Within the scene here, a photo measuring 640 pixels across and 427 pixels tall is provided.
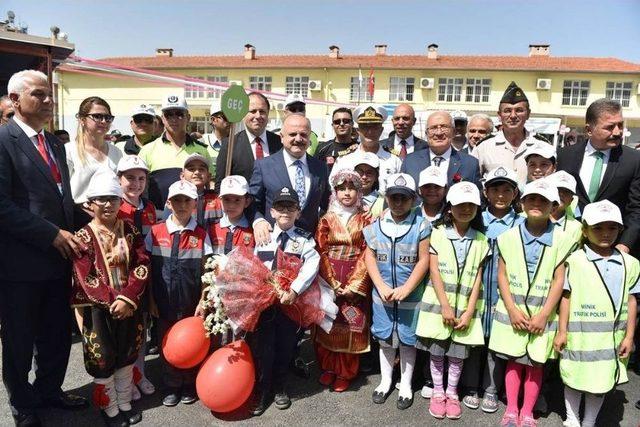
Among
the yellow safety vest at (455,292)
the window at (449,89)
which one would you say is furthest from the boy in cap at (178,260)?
the window at (449,89)

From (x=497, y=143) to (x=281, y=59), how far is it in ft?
128

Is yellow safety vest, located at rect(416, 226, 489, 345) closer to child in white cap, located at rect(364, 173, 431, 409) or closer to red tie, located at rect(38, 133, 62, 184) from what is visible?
child in white cap, located at rect(364, 173, 431, 409)

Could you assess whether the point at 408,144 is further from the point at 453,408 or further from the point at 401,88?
the point at 401,88

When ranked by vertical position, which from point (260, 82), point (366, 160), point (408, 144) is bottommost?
point (366, 160)

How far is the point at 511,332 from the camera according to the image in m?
3.50

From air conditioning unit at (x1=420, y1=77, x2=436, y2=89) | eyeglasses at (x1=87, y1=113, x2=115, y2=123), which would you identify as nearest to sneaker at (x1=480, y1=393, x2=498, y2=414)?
eyeglasses at (x1=87, y1=113, x2=115, y2=123)

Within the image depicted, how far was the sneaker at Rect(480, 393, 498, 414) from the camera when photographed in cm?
365

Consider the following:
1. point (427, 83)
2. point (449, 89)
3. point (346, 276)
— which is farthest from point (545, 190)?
point (449, 89)

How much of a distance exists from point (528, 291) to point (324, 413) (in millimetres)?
1877

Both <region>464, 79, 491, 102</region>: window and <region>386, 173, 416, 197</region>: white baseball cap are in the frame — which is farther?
<region>464, 79, 491, 102</region>: window

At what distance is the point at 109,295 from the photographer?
3.27 metres

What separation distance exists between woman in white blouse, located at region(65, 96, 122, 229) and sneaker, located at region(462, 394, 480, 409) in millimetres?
3652

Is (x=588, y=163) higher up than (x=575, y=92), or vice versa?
(x=575, y=92)

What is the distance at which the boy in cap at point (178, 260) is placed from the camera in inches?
143
